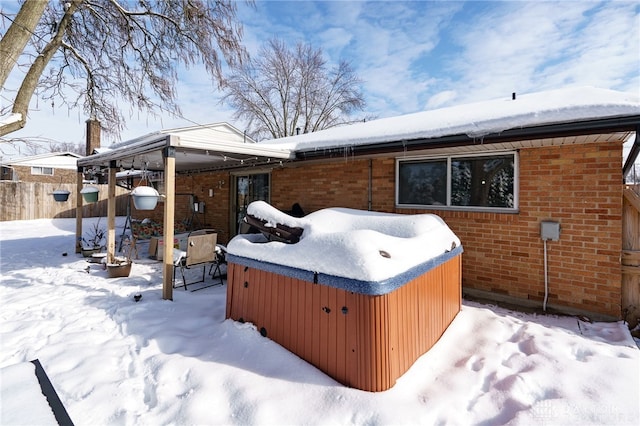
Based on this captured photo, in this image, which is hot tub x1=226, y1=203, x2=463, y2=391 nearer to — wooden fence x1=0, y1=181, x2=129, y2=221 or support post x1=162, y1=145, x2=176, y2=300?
support post x1=162, y1=145, x2=176, y2=300

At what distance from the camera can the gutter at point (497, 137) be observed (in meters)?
3.30

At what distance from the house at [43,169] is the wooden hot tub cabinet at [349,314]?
27976 mm

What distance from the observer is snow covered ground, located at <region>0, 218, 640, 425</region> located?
2.25 meters

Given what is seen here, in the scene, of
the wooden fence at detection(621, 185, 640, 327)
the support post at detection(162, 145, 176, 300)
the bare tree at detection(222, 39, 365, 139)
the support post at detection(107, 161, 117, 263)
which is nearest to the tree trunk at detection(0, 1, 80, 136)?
the support post at detection(162, 145, 176, 300)

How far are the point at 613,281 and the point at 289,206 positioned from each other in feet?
19.5

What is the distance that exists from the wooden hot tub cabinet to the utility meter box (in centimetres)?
181

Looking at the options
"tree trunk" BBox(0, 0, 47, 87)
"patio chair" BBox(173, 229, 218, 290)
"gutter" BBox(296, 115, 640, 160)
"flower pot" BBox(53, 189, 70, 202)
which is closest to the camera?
"gutter" BBox(296, 115, 640, 160)

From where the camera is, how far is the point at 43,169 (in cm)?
2478

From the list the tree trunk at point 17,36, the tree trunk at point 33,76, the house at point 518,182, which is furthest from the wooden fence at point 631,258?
the tree trunk at point 33,76

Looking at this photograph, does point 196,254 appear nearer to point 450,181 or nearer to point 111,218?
Answer: point 111,218

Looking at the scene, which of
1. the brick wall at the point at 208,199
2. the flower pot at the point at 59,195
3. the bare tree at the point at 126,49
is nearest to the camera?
the bare tree at the point at 126,49

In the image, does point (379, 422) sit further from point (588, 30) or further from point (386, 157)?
point (588, 30)

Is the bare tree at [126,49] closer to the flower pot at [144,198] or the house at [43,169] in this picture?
the flower pot at [144,198]

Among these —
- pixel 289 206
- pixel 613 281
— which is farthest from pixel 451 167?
pixel 289 206
